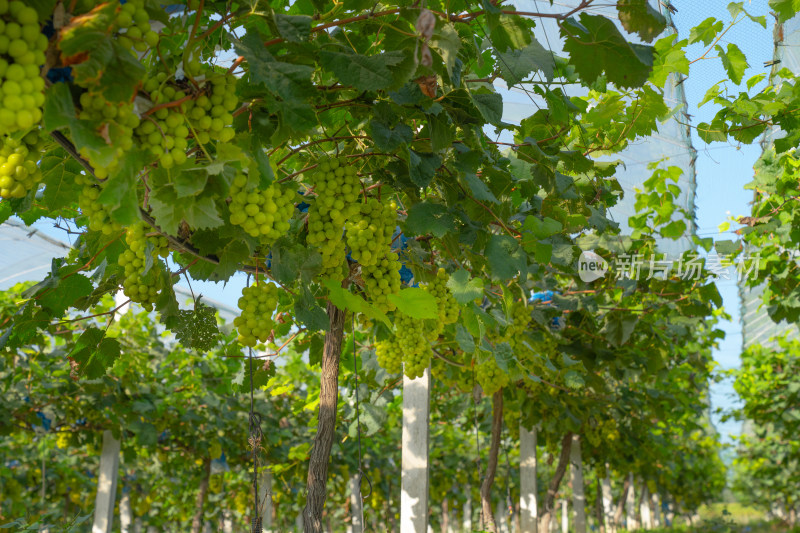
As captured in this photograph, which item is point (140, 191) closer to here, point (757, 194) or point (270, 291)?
point (270, 291)

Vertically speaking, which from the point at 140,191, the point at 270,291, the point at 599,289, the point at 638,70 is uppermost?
the point at 599,289

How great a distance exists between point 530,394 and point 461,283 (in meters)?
3.37

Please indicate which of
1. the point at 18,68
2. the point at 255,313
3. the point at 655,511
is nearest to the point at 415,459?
the point at 255,313

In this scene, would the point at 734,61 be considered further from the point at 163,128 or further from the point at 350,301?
the point at 163,128

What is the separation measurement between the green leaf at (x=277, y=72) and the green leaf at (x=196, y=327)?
37.5 inches

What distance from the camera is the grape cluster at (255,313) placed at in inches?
56.0

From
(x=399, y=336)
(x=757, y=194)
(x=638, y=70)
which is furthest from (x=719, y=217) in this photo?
(x=638, y=70)

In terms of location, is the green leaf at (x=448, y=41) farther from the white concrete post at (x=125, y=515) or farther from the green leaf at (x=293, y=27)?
the white concrete post at (x=125, y=515)

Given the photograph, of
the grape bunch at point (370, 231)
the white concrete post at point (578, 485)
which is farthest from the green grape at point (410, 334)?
the white concrete post at point (578, 485)

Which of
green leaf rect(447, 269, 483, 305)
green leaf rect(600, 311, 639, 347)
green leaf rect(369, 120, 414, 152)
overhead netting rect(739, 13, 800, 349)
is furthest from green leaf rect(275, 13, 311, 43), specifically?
green leaf rect(600, 311, 639, 347)

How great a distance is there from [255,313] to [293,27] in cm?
68

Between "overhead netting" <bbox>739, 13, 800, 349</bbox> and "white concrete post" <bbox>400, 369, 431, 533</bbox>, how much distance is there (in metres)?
2.36

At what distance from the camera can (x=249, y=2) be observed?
0.98 metres

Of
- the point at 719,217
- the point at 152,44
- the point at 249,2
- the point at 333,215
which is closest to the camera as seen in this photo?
the point at 152,44
